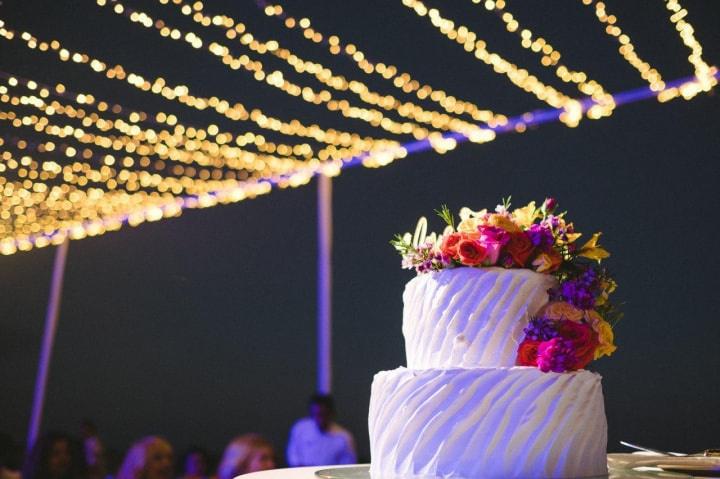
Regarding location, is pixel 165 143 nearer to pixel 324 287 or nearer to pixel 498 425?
pixel 324 287

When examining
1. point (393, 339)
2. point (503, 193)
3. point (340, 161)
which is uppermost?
point (340, 161)

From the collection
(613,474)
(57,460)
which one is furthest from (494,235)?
(57,460)

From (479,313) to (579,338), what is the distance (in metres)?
0.29

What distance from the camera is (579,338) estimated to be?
229 centimetres

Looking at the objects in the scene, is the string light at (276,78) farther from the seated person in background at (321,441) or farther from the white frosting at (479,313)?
the white frosting at (479,313)

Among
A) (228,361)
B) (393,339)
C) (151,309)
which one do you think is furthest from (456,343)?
(151,309)

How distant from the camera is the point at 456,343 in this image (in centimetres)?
237

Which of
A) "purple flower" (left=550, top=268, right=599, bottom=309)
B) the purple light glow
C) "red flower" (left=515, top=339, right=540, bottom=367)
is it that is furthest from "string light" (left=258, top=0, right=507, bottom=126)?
"red flower" (left=515, top=339, right=540, bottom=367)

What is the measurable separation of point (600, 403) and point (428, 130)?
17.5 feet

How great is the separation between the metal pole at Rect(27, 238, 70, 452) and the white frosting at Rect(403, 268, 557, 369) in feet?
28.8

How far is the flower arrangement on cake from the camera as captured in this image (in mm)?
2297

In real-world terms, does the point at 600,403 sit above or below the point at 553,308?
below

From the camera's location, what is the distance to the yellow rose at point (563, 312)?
7.69 ft

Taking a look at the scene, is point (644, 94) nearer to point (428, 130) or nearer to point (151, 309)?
point (428, 130)
